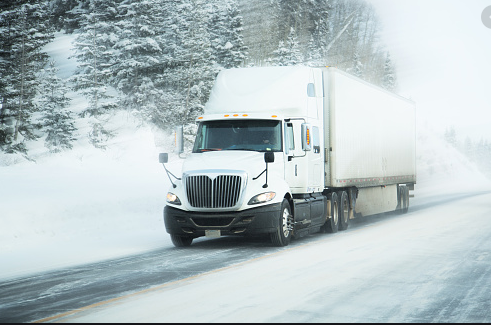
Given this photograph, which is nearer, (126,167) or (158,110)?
(126,167)

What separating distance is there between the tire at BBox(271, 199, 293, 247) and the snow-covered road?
0.38 m

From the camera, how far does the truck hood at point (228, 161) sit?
13266 mm

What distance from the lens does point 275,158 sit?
45.6ft

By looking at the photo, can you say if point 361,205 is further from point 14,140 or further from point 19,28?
point 19,28

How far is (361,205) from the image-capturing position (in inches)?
805

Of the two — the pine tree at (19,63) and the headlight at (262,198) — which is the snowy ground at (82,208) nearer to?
the headlight at (262,198)

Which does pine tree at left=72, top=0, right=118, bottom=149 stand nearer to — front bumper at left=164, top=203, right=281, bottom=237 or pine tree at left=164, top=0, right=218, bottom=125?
pine tree at left=164, top=0, right=218, bottom=125

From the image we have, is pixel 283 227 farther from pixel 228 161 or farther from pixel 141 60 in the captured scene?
pixel 141 60

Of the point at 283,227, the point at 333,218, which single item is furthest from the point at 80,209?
the point at 283,227

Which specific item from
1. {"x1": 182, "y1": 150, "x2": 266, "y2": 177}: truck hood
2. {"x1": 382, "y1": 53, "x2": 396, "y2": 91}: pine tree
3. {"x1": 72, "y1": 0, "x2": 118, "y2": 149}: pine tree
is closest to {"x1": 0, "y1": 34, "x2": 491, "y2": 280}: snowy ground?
{"x1": 182, "y1": 150, "x2": 266, "y2": 177}: truck hood

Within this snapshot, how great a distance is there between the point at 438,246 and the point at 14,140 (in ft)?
115

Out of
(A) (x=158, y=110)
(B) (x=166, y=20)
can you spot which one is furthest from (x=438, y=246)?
(B) (x=166, y=20)

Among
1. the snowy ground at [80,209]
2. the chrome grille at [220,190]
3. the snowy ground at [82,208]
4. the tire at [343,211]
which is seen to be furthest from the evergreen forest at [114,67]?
the chrome grille at [220,190]

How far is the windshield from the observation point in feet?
46.3
